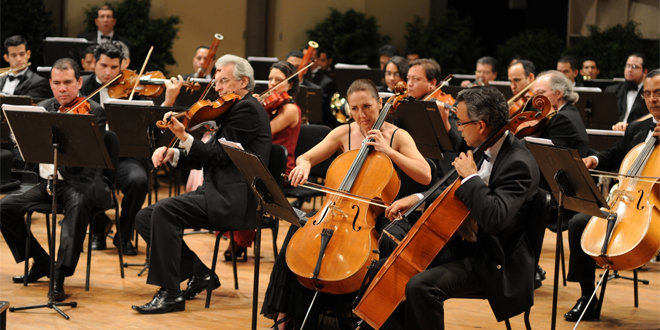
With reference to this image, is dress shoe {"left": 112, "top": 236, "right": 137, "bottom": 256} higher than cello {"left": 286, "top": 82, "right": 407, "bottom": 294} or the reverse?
the reverse

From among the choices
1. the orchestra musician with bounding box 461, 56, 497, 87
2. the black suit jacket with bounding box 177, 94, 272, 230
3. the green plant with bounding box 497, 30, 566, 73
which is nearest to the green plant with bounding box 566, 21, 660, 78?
the green plant with bounding box 497, 30, 566, 73

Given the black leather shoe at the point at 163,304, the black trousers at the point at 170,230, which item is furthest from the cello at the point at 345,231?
the black leather shoe at the point at 163,304

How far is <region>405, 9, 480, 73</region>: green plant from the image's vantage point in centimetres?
952

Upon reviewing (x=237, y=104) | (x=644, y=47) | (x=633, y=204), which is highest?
(x=644, y=47)

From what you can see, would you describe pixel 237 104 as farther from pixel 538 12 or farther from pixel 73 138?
pixel 538 12

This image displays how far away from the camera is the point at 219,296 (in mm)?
3922

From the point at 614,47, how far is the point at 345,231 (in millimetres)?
6811

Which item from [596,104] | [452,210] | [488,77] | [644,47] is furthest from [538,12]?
[452,210]

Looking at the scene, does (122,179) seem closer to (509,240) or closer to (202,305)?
(202,305)

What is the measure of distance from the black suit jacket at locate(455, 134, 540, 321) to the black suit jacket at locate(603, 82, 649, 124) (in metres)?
3.84

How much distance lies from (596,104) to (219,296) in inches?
142

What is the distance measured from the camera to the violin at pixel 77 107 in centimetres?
404

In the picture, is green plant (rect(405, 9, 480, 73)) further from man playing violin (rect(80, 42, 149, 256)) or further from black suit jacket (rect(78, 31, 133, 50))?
man playing violin (rect(80, 42, 149, 256))

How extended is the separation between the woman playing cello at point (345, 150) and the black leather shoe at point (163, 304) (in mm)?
653
